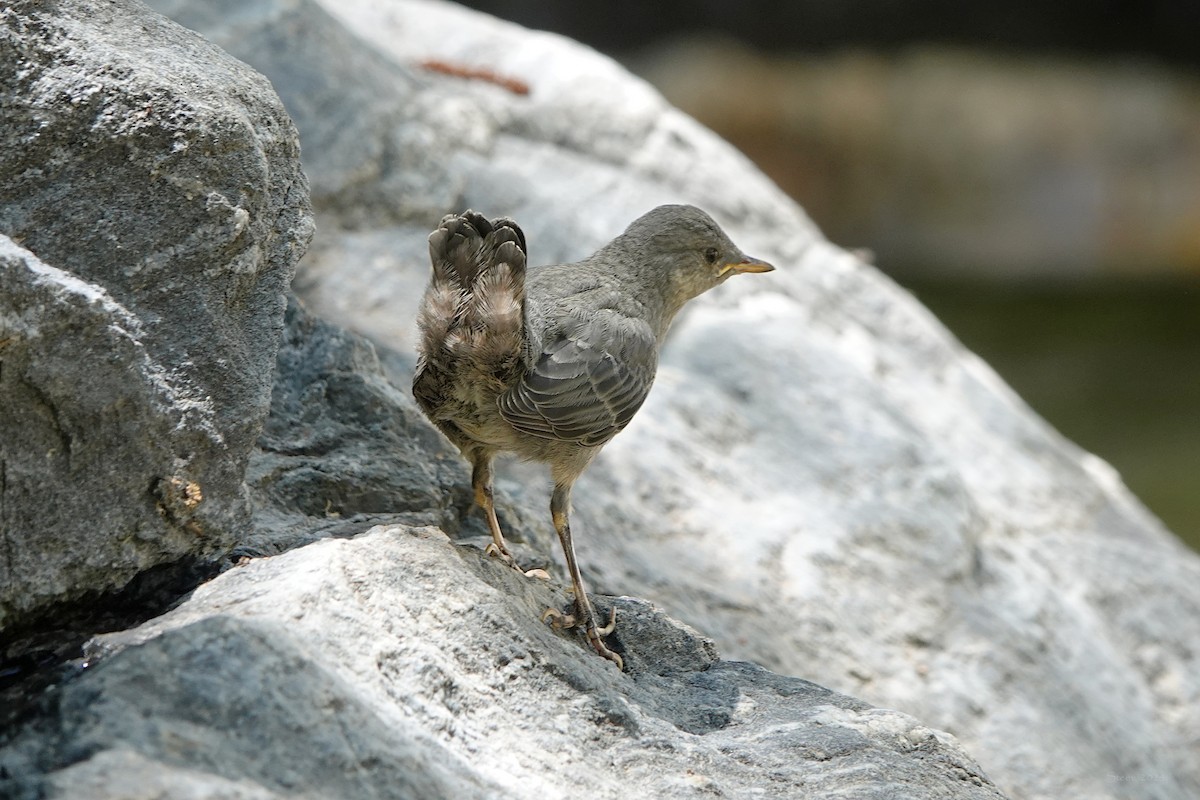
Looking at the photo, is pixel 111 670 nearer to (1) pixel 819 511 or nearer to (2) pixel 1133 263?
(1) pixel 819 511

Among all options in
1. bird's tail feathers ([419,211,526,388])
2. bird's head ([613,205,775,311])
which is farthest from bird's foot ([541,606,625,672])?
bird's head ([613,205,775,311])

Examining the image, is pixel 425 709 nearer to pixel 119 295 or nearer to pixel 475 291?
pixel 119 295

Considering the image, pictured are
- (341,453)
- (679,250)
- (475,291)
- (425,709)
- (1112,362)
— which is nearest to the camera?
(425,709)

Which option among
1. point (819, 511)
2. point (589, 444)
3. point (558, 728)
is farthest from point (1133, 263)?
point (558, 728)

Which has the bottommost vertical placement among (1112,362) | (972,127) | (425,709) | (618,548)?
(1112,362)

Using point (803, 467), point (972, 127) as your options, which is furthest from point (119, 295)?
point (972, 127)

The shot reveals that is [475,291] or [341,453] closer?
[475,291]

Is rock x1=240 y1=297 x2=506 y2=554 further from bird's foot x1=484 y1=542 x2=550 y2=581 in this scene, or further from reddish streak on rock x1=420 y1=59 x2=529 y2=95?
reddish streak on rock x1=420 y1=59 x2=529 y2=95
